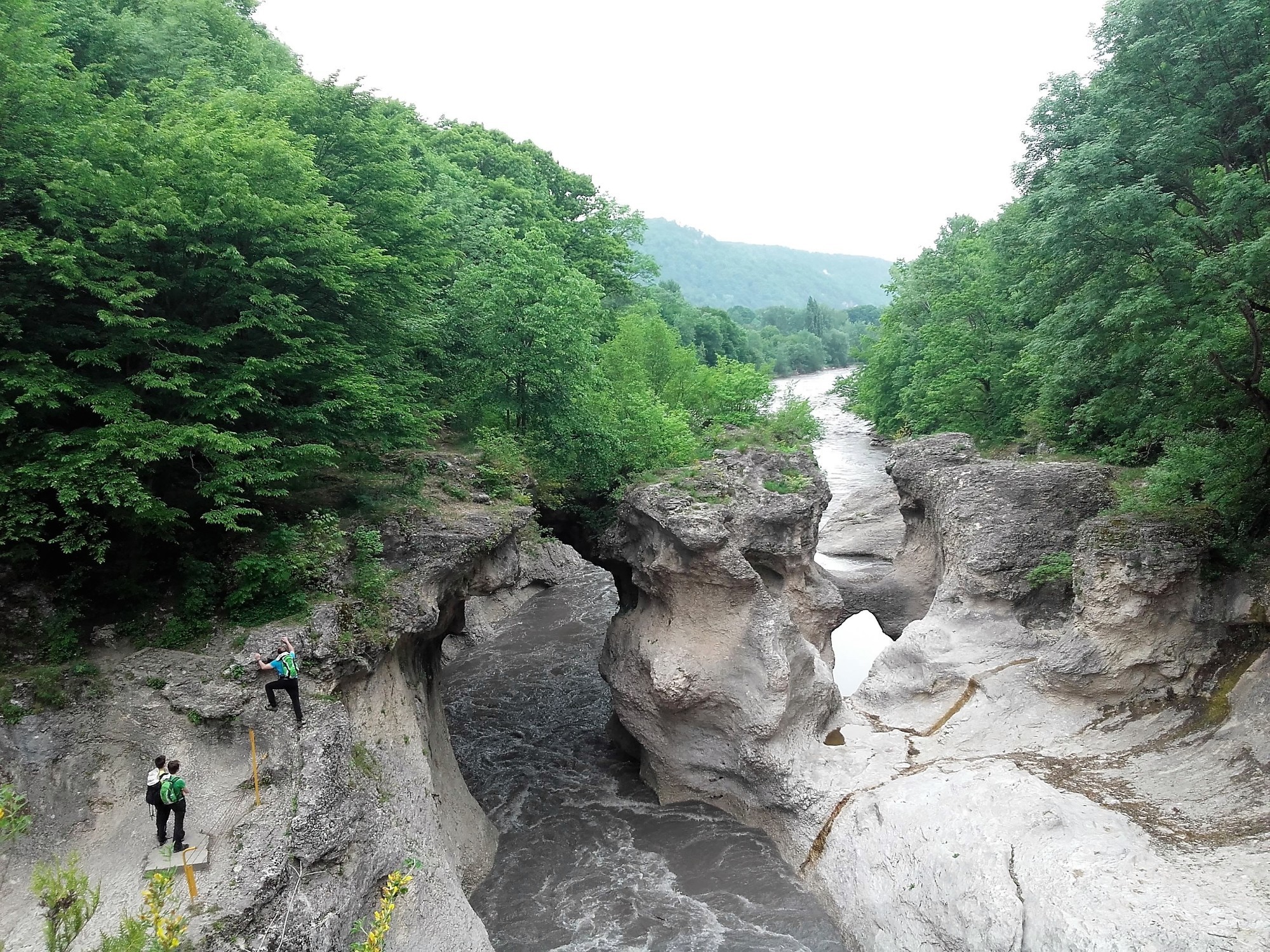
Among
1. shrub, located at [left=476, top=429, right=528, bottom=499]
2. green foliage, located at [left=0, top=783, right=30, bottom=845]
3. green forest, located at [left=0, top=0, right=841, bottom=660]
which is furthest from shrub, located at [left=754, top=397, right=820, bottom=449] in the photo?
green foliage, located at [left=0, top=783, right=30, bottom=845]

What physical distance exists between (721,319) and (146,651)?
267 ft

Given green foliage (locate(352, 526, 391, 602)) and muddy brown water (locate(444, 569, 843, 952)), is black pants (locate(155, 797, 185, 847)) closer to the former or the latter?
green foliage (locate(352, 526, 391, 602))

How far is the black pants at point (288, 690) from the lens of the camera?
441 inches

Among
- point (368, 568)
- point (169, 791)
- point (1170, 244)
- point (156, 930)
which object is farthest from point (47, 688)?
point (1170, 244)

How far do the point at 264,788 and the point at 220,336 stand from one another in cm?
667

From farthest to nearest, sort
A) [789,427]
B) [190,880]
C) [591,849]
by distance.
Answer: [789,427] < [591,849] < [190,880]

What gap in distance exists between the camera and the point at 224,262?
1176cm

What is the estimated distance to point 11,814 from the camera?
8039 mm

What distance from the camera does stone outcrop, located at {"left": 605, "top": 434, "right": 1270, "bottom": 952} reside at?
11070 millimetres

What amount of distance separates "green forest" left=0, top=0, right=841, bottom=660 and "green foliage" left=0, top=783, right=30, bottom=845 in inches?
93.8

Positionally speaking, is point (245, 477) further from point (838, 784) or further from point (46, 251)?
point (838, 784)

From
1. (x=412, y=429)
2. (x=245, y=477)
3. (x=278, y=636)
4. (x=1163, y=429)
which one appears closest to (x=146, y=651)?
(x=278, y=636)

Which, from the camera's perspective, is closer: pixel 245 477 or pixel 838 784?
pixel 245 477

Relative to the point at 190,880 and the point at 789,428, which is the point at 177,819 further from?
the point at 789,428
